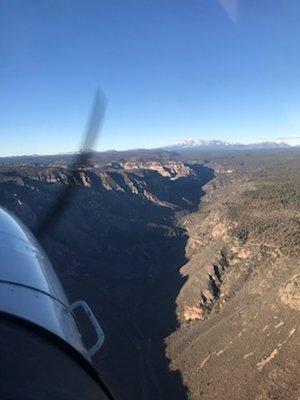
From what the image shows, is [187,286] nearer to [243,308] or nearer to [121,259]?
[243,308]

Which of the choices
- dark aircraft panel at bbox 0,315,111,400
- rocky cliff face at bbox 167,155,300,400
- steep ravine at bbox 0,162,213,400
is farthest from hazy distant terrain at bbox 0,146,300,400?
dark aircraft panel at bbox 0,315,111,400

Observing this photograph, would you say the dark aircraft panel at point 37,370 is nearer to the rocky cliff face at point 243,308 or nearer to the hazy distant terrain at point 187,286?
the hazy distant terrain at point 187,286

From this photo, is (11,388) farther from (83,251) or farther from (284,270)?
(83,251)

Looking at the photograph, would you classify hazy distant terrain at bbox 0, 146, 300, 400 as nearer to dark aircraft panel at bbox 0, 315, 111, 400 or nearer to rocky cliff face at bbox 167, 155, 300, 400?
rocky cliff face at bbox 167, 155, 300, 400

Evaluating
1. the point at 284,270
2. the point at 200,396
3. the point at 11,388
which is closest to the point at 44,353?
the point at 11,388

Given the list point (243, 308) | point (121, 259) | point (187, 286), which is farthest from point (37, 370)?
point (121, 259)

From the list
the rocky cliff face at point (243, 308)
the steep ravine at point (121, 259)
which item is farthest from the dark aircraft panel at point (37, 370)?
the rocky cliff face at point (243, 308)
